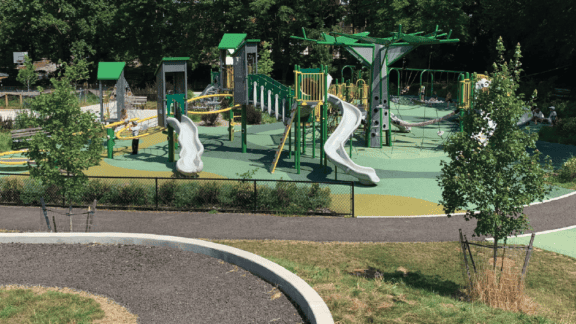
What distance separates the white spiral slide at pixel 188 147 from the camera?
23.7 meters

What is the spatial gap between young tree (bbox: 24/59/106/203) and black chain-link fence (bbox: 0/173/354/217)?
2899 millimetres

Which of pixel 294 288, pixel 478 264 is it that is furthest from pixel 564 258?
pixel 294 288

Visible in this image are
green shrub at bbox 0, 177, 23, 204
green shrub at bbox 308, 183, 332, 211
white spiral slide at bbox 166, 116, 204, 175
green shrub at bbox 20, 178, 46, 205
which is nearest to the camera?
green shrub at bbox 308, 183, 332, 211

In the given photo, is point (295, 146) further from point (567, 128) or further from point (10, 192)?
point (567, 128)

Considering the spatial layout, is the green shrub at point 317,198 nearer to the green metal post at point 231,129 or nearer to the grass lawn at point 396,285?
the grass lawn at point 396,285

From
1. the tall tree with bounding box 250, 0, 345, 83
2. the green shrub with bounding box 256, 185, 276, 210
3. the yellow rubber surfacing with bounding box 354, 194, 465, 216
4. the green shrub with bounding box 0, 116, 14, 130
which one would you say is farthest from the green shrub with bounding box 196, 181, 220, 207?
the tall tree with bounding box 250, 0, 345, 83

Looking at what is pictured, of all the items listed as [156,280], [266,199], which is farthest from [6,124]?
[156,280]

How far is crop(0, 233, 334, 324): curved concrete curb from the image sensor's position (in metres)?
10.3

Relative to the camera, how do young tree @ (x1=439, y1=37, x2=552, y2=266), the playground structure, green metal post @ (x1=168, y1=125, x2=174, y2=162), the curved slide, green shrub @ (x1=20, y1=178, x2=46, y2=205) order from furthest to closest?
green metal post @ (x1=168, y1=125, x2=174, y2=162) < the playground structure < the curved slide < green shrub @ (x1=20, y1=178, x2=46, y2=205) < young tree @ (x1=439, y1=37, x2=552, y2=266)

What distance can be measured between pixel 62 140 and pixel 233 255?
600 cm

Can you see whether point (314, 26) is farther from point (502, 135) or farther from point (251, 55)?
point (502, 135)

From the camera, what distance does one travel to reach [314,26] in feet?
208

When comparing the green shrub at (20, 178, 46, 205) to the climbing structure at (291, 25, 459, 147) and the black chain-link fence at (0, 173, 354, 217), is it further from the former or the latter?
the climbing structure at (291, 25, 459, 147)

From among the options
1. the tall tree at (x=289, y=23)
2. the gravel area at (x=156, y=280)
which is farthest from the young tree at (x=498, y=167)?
the tall tree at (x=289, y=23)
